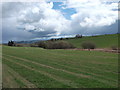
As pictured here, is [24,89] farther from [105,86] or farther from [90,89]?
[105,86]

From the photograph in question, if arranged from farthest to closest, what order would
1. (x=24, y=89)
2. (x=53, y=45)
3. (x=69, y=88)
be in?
(x=53, y=45) < (x=69, y=88) < (x=24, y=89)

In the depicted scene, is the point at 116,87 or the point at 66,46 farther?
the point at 66,46

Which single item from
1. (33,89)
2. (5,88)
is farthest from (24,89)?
(5,88)

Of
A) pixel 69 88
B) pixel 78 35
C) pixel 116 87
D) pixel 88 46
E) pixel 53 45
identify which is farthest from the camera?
pixel 78 35

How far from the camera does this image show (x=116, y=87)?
945 cm

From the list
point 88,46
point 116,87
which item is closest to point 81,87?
point 116,87

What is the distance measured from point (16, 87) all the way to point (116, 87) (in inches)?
226

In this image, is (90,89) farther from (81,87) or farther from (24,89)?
(24,89)

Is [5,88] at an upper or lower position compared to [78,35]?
lower

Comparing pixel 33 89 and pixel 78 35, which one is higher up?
pixel 78 35

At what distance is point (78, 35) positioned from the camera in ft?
480

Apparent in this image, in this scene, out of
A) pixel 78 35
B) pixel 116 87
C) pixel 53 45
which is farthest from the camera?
pixel 78 35

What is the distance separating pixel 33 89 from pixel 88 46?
8033 cm

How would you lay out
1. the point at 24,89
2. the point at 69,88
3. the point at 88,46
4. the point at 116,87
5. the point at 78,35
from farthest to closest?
the point at 78,35 → the point at 88,46 → the point at 116,87 → the point at 69,88 → the point at 24,89
